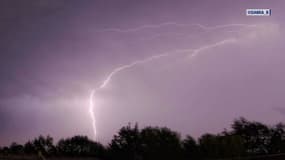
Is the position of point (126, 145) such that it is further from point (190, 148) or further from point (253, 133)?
point (253, 133)

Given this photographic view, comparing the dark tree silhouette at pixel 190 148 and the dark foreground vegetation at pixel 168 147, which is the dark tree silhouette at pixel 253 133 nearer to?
the dark foreground vegetation at pixel 168 147

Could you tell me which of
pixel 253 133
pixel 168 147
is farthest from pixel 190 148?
pixel 253 133

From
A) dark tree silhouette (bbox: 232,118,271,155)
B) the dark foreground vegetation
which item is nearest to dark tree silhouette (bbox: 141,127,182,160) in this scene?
the dark foreground vegetation

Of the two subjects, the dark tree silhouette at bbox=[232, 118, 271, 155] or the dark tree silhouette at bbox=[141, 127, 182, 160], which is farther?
the dark tree silhouette at bbox=[232, 118, 271, 155]

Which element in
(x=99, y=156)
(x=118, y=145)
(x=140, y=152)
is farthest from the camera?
(x=118, y=145)

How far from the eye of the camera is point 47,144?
61969 mm

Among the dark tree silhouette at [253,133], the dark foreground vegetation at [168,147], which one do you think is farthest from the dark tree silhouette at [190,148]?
the dark tree silhouette at [253,133]

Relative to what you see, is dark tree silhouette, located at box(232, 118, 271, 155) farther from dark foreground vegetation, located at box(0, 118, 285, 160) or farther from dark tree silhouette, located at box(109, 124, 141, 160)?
dark tree silhouette, located at box(109, 124, 141, 160)

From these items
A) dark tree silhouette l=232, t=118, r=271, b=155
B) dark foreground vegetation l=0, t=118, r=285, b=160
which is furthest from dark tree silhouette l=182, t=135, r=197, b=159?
dark tree silhouette l=232, t=118, r=271, b=155

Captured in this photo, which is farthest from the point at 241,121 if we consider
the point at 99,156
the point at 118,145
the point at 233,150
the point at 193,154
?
the point at 99,156

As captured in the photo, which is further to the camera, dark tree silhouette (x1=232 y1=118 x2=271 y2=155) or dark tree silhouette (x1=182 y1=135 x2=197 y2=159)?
dark tree silhouette (x1=232 y1=118 x2=271 y2=155)

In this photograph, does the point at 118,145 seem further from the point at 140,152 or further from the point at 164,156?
the point at 164,156

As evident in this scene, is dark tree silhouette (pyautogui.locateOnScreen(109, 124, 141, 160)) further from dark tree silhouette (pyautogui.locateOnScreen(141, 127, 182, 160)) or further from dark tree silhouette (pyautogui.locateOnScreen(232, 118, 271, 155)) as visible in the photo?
dark tree silhouette (pyautogui.locateOnScreen(232, 118, 271, 155))

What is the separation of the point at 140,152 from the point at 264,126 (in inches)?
1086
